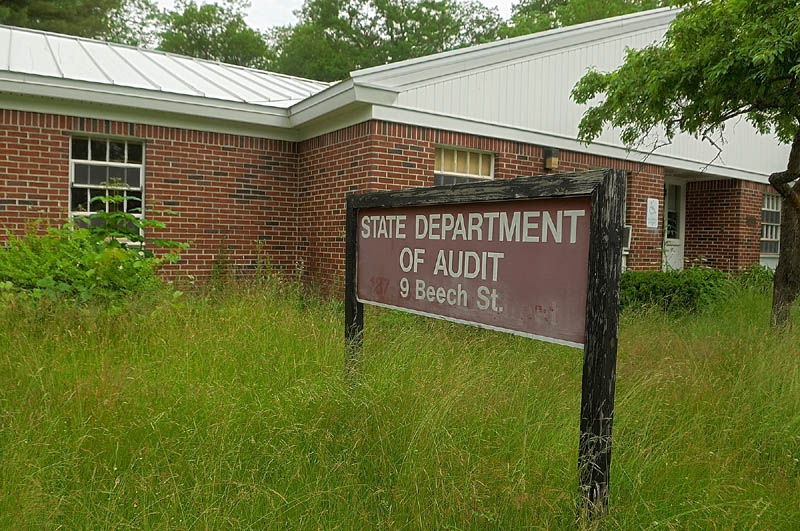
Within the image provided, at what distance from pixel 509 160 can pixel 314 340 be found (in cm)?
582

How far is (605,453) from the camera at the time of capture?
2.19 metres

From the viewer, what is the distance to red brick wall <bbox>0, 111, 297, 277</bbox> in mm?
7746

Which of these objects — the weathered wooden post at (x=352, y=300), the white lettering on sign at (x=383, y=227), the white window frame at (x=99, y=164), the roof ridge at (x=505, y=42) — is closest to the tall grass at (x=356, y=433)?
the weathered wooden post at (x=352, y=300)

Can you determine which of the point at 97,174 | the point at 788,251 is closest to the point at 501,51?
the point at 788,251

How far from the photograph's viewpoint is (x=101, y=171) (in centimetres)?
832

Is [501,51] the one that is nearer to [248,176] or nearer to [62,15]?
[248,176]

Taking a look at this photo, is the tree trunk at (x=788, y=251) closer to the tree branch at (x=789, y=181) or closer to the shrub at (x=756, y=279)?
the tree branch at (x=789, y=181)

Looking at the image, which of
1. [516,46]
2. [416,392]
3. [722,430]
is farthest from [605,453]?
[516,46]

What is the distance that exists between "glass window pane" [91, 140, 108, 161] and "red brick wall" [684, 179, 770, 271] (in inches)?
459

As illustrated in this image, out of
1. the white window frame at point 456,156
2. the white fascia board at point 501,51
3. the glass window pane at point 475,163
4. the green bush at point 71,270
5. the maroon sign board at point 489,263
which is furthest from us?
the glass window pane at point 475,163

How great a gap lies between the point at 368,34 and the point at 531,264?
121ft

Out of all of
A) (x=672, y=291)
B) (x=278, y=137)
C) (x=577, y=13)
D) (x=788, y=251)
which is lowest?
(x=672, y=291)

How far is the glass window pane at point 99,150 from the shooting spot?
828 centimetres

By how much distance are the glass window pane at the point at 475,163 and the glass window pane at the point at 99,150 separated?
5297 millimetres
